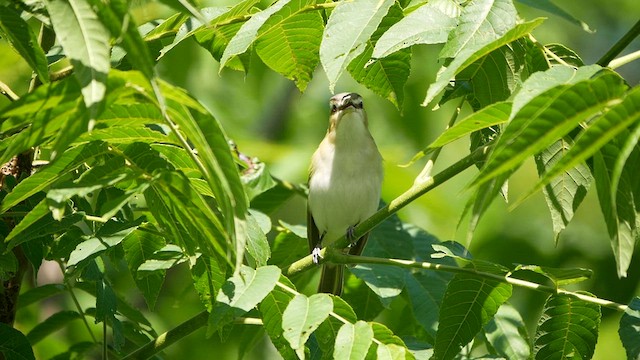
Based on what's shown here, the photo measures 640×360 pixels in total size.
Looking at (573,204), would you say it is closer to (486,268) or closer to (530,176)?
(486,268)

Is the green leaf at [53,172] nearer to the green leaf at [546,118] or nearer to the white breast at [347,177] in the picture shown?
the green leaf at [546,118]

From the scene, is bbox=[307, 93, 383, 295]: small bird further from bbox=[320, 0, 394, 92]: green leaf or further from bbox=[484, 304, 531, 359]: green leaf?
bbox=[320, 0, 394, 92]: green leaf

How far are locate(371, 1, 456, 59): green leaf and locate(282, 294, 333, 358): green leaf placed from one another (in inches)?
27.2

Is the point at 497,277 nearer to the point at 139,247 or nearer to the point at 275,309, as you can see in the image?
the point at 275,309

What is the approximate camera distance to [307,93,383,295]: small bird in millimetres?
5270

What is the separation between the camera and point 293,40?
2.86 metres

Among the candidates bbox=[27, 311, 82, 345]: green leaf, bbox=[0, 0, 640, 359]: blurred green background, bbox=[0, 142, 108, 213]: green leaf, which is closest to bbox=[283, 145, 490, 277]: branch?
bbox=[0, 142, 108, 213]: green leaf

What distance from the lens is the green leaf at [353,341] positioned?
2.35 m

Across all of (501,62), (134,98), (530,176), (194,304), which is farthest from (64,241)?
(530,176)

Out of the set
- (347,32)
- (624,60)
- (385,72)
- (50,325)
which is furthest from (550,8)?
(50,325)

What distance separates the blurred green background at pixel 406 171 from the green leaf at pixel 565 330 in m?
2.64

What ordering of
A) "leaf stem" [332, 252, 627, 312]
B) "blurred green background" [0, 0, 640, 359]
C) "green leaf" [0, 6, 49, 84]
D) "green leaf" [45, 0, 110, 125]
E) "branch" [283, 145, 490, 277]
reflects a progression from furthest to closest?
"blurred green background" [0, 0, 640, 359]
"leaf stem" [332, 252, 627, 312]
"branch" [283, 145, 490, 277]
"green leaf" [0, 6, 49, 84]
"green leaf" [45, 0, 110, 125]

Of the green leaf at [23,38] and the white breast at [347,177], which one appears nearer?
the green leaf at [23,38]

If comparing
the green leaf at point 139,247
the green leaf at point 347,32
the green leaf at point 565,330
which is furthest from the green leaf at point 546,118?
the green leaf at point 139,247
